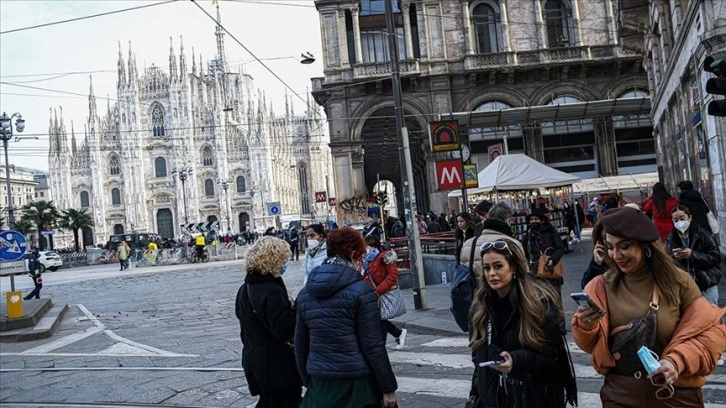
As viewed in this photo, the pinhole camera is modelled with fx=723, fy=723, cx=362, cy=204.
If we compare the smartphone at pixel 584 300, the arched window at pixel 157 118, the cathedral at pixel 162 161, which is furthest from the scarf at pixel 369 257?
the arched window at pixel 157 118

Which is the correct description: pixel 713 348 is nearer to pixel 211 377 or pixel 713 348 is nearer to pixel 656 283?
→ pixel 656 283

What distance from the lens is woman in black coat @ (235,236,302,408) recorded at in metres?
4.18

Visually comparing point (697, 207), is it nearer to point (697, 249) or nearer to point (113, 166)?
point (697, 249)

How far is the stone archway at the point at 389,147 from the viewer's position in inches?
1245

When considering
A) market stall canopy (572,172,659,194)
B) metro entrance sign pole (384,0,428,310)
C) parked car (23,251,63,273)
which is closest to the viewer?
metro entrance sign pole (384,0,428,310)

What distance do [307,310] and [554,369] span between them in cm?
129

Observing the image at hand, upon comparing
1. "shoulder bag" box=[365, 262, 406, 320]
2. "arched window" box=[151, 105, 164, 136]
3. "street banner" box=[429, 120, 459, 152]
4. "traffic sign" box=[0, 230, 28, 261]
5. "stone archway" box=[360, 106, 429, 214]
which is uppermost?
"arched window" box=[151, 105, 164, 136]

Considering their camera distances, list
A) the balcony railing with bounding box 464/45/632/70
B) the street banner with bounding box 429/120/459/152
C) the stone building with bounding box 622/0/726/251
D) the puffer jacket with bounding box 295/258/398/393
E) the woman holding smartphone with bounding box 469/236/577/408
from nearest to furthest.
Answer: the woman holding smartphone with bounding box 469/236/577/408
the puffer jacket with bounding box 295/258/398/393
the stone building with bounding box 622/0/726/251
the street banner with bounding box 429/120/459/152
the balcony railing with bounding box 464/45/632/70

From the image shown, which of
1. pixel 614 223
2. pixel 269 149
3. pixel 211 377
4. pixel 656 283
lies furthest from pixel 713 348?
pixel 269 149

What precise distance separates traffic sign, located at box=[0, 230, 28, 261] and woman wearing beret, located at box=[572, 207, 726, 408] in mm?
12968

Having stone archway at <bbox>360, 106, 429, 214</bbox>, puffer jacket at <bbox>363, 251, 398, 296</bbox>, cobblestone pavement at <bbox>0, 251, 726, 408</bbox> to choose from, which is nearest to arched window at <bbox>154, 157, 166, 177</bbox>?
stone archway at <bbox>360, 106, 429, 214</bbox>

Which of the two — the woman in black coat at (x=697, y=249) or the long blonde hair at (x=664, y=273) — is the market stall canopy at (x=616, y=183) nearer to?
the woman in black coat at (x=697, y=249)

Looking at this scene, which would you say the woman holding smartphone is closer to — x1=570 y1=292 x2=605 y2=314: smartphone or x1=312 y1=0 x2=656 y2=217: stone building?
x1=570 y1=292 x2=605 y2=314: smartphone

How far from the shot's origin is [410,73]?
29922 millimetres
